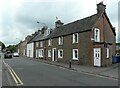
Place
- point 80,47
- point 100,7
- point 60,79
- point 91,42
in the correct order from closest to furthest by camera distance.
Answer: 1. point 60,79
2. point 91,42
3. point 100,7
4. point 80,47

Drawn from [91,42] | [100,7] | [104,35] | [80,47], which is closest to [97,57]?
[91,42]

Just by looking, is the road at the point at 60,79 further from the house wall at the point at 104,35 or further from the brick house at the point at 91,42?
the brick house at the point at 91,42

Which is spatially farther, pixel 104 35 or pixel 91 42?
pixel 104 35

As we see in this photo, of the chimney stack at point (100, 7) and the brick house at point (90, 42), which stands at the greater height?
the chimney stack at point (100, 7)

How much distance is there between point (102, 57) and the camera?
1126 inches

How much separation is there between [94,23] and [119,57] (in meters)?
8.30

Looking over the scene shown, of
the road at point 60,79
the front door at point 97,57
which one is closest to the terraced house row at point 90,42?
the front door at point 97,57

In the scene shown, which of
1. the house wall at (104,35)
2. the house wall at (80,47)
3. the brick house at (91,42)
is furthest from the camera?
the house wall at (80,47)

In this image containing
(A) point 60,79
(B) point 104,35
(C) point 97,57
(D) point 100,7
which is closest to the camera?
(A) point 60,79

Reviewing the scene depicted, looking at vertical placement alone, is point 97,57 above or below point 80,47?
below

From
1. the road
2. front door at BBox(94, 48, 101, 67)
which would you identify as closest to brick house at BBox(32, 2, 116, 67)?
front door at BBox(94, 48, 101, 67)

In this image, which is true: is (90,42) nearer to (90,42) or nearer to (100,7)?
(90,42)

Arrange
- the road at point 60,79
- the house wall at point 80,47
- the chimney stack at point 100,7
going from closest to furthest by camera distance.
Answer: the road at point 60,79 → the house wall at point 80,47 → the chimney stack at point 100,7

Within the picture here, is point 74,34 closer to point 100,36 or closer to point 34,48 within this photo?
point 100,36
